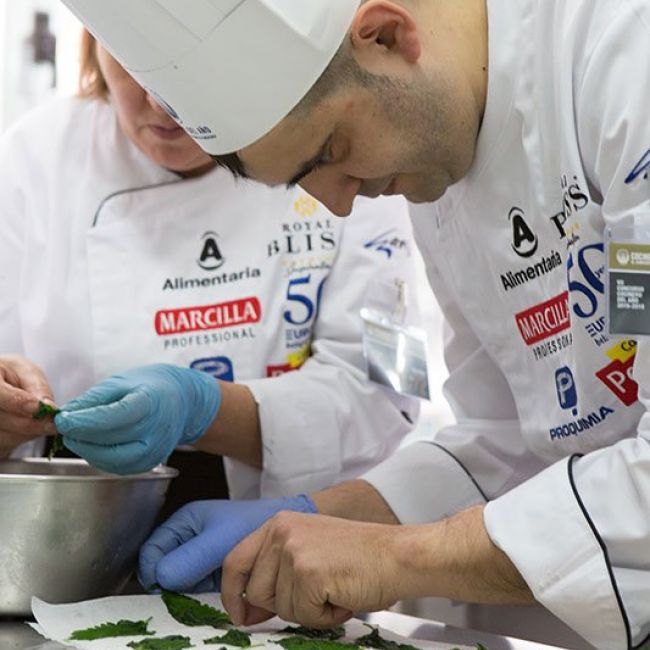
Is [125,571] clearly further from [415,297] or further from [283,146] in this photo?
[415,297]

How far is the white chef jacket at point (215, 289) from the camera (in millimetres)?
1860

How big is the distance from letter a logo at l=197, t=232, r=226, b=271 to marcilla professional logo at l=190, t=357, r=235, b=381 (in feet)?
0.48

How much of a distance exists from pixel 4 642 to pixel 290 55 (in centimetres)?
69

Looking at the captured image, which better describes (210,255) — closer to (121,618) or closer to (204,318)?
(204,318)

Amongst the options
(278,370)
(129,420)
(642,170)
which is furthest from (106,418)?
(642,170)

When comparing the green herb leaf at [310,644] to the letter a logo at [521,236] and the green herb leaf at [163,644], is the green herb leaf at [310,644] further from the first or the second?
the letter a logo at [521,236]

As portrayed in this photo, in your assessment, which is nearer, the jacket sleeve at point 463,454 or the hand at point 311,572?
the hand at point 311,572

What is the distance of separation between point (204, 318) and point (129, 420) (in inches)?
14.8

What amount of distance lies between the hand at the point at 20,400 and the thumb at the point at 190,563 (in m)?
0.24

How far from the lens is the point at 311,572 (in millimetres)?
1312

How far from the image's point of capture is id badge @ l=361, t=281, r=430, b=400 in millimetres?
1858

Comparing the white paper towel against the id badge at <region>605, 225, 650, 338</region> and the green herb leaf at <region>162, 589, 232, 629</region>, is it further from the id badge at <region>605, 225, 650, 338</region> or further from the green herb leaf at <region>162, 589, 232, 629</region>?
the id badge at <region>605, 225, 650, 338</region>

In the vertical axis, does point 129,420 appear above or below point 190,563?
above

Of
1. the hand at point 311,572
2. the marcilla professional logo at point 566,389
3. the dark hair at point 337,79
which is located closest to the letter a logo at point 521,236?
the marcilla professional logo at point 566,389
